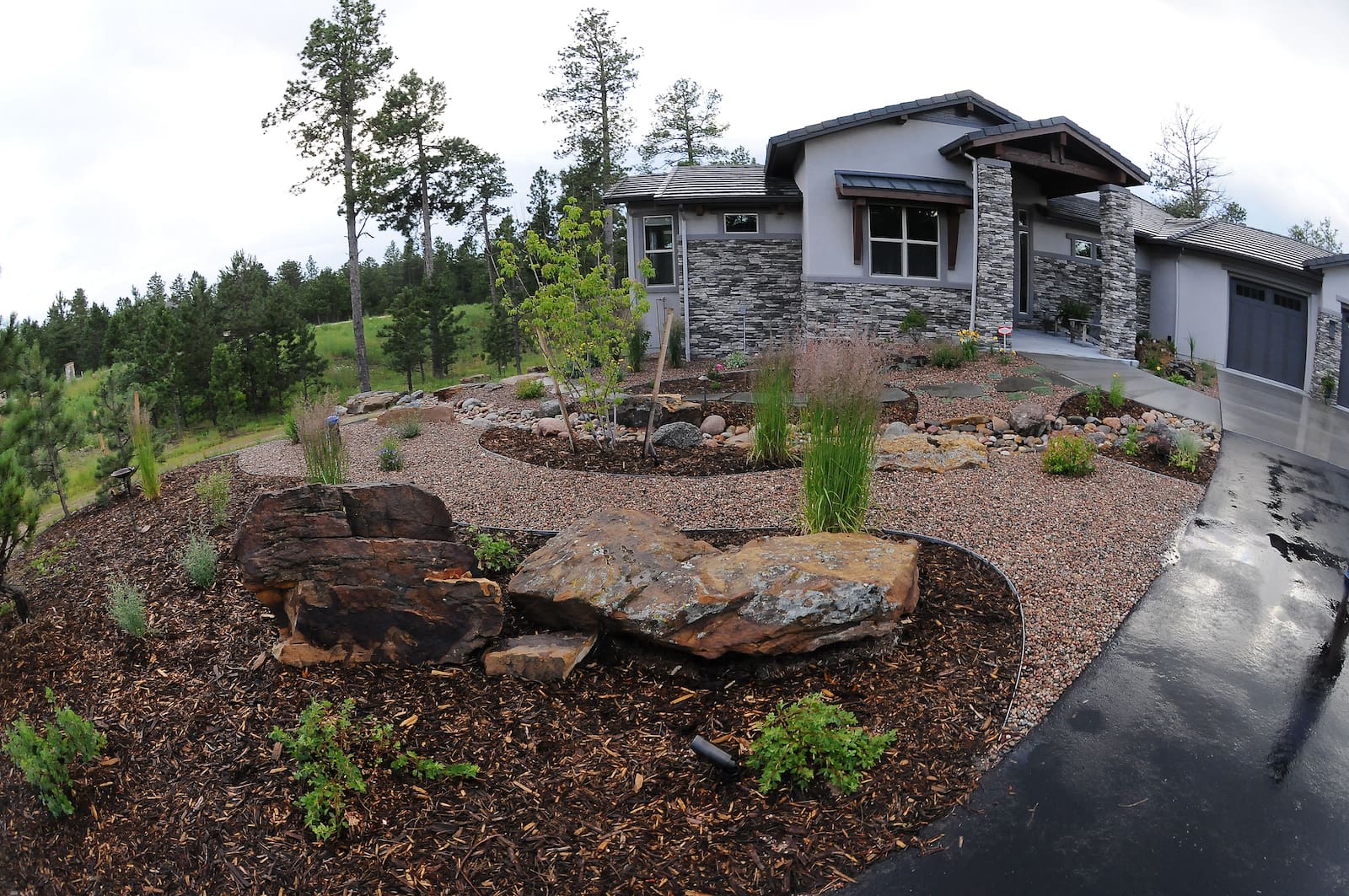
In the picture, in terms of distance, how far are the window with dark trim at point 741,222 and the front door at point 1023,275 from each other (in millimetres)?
5491

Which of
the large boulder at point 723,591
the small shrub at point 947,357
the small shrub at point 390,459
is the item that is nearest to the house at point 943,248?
the small shrub at point 947,357

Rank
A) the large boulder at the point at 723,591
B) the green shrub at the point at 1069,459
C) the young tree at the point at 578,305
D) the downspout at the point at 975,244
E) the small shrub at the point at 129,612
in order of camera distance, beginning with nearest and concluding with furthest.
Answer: the large boulder at the point at 723,591 → the small shrub at the point at 129,612 → the green shrub at the point at 1069,459 → the young tree at the point at 578,305 → the downspout at the point at 975,244

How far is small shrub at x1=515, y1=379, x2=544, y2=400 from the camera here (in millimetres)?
12844

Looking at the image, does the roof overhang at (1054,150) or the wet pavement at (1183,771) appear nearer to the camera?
the wet pavement at (1183,771)

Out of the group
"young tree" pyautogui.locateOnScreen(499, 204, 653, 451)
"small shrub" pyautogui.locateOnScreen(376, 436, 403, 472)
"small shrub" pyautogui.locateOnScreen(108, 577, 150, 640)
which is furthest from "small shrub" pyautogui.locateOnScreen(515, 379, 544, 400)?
"small shrub" pyautogui.locateOnScreen(108, 577, 150, 640)

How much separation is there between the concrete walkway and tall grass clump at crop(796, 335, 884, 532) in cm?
686

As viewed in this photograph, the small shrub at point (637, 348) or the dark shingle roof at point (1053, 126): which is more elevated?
the dark shingle roof at point (1053, 126)

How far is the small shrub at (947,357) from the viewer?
13.0 metres

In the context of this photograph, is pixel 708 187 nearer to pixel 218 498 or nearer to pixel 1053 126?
pixel 1053 126

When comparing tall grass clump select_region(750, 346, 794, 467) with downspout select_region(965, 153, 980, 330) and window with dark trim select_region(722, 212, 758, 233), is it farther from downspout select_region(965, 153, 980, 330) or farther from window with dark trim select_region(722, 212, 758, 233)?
window with dark trim select_region(722, 212, 758, 233)

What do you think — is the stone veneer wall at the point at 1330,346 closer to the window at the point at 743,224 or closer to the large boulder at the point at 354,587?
the window at the point at 743,224

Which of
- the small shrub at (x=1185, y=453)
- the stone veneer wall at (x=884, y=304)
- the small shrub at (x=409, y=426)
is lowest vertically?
the small shrub at (x=1185, y=453)

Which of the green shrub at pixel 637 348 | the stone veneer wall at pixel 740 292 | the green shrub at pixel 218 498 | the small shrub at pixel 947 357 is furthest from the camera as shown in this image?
the stone veneer wall at pixel 740 292

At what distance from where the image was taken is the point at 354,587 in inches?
163
